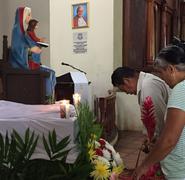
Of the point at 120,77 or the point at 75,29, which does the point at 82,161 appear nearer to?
the point at 120,77

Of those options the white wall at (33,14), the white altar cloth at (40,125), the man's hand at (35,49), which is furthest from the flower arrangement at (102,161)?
the white wall at (33,14)

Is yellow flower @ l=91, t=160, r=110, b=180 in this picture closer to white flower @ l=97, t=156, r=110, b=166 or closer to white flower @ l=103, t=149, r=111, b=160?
white flower @ l=97, t=156, r=110, b=166

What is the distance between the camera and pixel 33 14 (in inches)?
143

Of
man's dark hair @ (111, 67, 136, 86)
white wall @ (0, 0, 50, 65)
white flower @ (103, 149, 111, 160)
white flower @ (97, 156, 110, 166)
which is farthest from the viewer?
white wall @ (0, 0, 50, 65)

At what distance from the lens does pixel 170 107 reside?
1437 mm

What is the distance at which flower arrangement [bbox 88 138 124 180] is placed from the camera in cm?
158

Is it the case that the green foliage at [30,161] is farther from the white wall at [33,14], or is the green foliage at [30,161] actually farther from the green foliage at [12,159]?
the white wall at [33,14]

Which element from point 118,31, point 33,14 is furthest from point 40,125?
point 118,31

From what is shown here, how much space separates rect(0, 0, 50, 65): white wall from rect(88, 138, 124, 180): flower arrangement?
1.98 m

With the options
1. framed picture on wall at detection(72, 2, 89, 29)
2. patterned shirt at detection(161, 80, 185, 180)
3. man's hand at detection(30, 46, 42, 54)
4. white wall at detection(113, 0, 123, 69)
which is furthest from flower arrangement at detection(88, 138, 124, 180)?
framed picture on wall at detection(72, 2, 89, 29)

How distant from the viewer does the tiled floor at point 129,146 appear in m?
4.28

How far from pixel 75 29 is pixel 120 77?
458 cm

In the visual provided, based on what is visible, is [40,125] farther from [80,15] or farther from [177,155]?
[80,15]

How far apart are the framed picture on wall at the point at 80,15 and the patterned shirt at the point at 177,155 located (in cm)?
539
